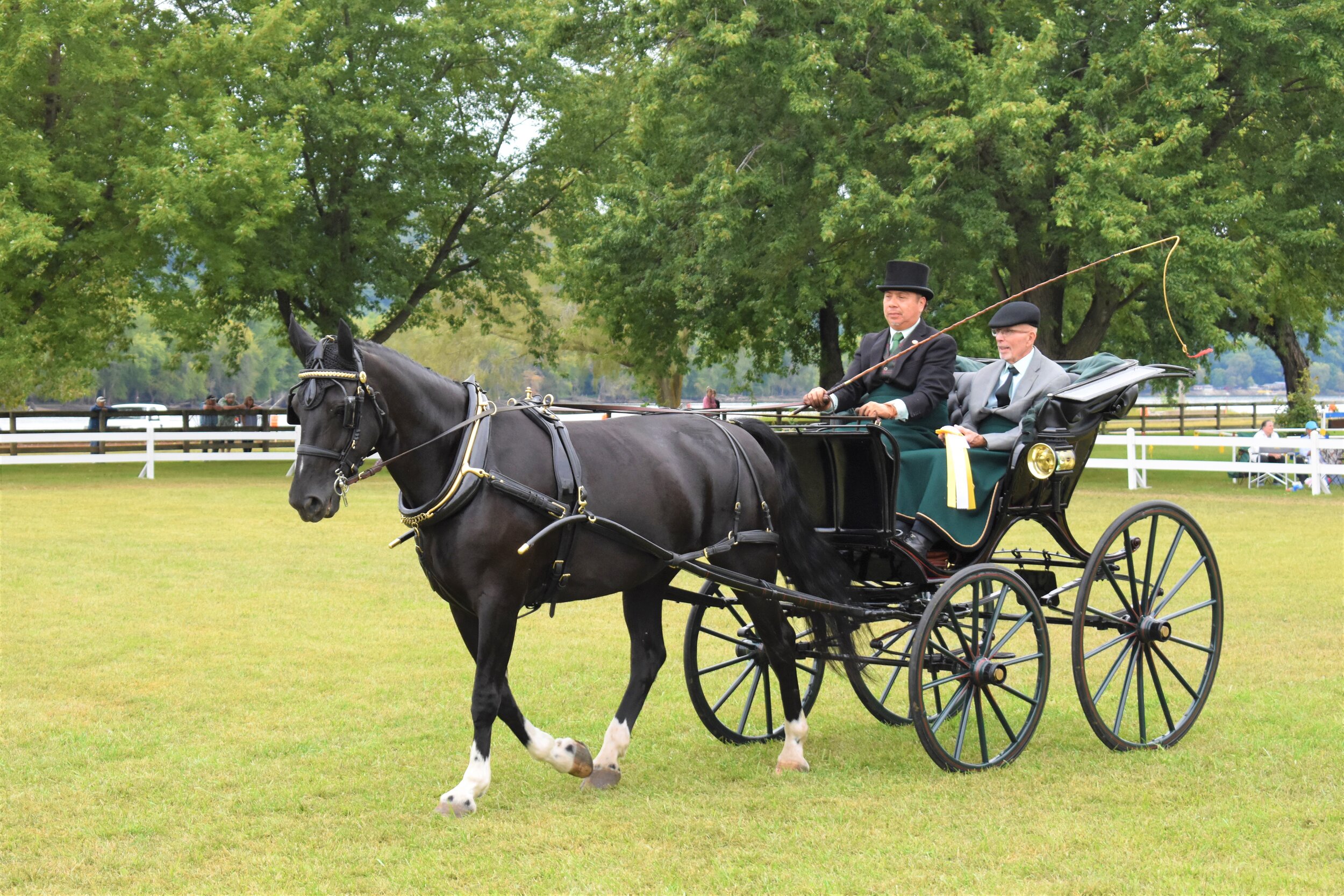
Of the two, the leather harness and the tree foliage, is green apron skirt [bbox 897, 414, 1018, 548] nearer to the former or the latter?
the leather harness

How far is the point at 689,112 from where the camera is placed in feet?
89.8

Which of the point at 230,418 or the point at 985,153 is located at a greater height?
the point at 985,153

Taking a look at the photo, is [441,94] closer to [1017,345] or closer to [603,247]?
[603,247]

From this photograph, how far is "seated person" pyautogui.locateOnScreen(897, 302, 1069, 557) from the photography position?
6.88m

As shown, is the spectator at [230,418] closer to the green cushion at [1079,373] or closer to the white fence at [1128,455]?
the white fence at [1128,455]

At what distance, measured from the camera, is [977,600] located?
675cm

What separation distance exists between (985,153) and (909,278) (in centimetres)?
1801

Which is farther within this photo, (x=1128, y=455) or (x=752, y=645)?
(x=1128, y=455)

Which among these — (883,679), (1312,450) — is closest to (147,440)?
(883,679)

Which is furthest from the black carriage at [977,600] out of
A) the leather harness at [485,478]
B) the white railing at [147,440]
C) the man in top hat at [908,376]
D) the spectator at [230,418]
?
the spectator at [230,418]

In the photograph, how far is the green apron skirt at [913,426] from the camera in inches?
286

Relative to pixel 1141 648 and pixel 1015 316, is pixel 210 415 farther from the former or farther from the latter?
pixel 1141 648

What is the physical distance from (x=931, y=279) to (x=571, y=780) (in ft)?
70.4

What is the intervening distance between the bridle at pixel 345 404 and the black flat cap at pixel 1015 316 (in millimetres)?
3512
